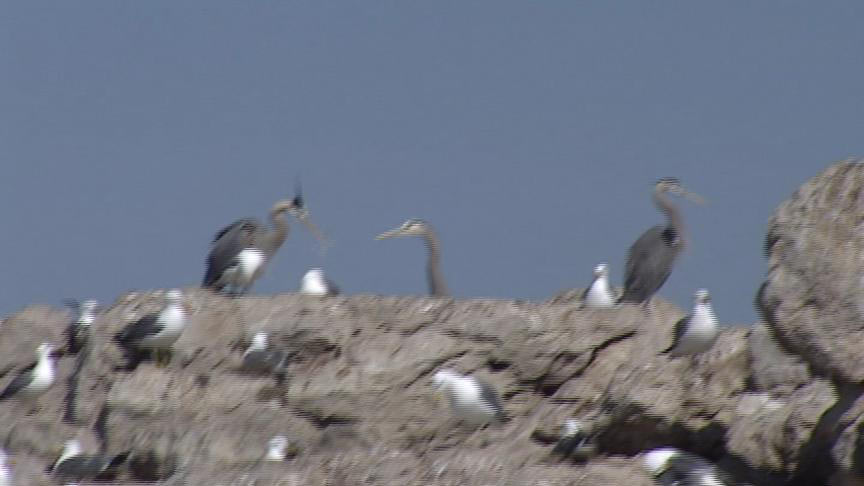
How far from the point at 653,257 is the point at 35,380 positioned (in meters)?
6.58

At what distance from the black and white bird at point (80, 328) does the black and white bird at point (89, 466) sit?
353 centimetres

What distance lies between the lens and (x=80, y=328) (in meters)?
24.4

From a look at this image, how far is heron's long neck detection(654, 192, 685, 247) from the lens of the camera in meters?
23.5

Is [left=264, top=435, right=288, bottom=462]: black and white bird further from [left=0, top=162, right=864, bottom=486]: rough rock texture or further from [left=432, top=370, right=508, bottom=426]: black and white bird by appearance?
[left=432, top=370, right=508, bottom=426]: black and white bird

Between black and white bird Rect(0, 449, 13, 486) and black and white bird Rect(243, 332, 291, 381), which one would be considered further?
black and white bird Rect(243, 332, 291, 381)

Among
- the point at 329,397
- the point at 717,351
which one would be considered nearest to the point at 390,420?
the point at 329,397

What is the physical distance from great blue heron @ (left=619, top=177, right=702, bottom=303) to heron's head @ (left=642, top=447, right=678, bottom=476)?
608 centimetres

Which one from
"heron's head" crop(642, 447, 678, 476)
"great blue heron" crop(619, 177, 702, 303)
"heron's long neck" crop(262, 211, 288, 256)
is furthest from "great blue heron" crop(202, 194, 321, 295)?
"heron's head" crop(642, 447, 678, 476)

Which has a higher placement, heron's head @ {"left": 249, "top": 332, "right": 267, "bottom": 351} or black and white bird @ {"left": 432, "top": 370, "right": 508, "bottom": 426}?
heron's head @ {"left": 249, "top": 332, "right": 267, "bottom": 351}

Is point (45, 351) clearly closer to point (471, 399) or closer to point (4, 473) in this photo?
point (4, 473)

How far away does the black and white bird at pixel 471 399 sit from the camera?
19.4 meters

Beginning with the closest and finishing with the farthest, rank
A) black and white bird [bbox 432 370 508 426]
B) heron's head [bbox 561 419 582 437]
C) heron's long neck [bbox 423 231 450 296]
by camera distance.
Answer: heron's head [bbox 561 419 582 437] < black and white bird [bbox 432 370 508 426] < heron's long neck [bbox 423 231 450 296]

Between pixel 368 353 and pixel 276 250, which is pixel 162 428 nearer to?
pixel 368 353

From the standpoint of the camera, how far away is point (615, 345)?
20.4m
